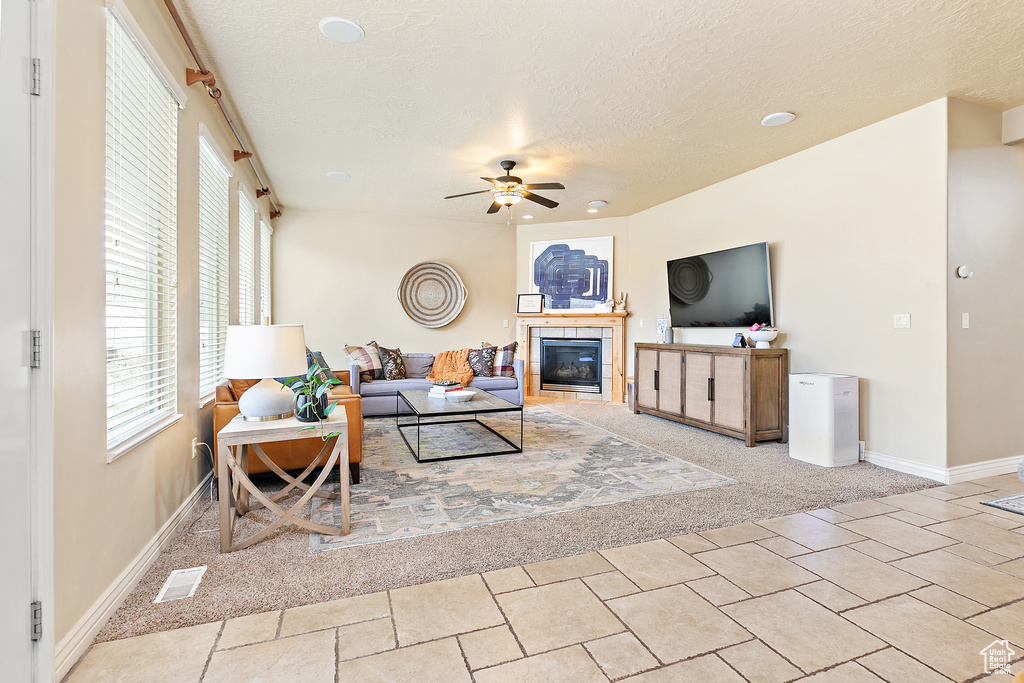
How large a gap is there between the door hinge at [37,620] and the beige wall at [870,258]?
15.4 feet

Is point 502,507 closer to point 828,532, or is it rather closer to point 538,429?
point 828,532

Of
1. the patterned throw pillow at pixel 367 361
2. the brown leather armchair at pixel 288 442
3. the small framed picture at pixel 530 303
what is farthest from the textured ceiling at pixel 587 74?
the small framed picture at pixel 530 303

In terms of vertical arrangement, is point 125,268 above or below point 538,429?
above

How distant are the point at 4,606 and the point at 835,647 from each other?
238cm

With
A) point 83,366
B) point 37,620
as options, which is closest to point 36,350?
point 83,366

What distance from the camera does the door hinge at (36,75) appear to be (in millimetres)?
1382

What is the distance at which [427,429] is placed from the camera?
195 inches

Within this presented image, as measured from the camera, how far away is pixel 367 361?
6039 mm

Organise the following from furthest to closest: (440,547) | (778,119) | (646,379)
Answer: (646,379), (778,119), (440,547)

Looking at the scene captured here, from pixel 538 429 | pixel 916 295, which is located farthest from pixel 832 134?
pixel 538 429

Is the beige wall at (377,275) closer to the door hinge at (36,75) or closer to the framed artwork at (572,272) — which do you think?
the framed artwork at (572,272)

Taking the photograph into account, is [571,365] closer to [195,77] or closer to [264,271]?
[264,271]

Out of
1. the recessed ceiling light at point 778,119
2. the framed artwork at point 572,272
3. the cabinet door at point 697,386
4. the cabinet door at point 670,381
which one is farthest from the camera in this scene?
the framed artwork at point 572,272

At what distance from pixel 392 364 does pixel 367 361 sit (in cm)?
33
